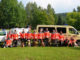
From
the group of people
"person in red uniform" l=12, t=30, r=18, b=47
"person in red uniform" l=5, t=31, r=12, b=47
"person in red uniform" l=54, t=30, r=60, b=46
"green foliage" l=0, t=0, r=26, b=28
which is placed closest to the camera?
"person in red uniform" l=5, t=31, r=12, b=47

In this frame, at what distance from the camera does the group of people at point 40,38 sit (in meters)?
16.0

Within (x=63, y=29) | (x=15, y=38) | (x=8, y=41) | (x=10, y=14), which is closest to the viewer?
(x=8, y=41)

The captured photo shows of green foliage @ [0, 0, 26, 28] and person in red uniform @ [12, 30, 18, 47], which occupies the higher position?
green foliage @ [0, 0, 26, 28]

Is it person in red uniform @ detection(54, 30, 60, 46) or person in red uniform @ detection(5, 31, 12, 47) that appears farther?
person in red uniform @ detection(54, 30, 60, 46)

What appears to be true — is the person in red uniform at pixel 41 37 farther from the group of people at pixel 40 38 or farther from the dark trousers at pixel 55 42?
the dark trousers at pixel 55 42

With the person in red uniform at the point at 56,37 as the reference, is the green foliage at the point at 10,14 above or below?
above

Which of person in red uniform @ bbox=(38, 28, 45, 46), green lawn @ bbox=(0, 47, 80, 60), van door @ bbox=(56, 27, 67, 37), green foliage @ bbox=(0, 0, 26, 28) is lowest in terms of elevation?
green lawn @ bbox=(0, 47, 80, 60)

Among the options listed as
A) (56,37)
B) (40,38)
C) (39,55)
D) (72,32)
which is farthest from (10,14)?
(39,55)

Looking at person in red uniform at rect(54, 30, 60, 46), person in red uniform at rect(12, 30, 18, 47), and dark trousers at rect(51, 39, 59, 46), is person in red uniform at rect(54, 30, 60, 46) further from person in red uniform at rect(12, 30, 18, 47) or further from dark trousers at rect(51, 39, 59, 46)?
person in red uniform at rect(12, 30, 18, 47)

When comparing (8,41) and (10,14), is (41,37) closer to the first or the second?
(8,41)

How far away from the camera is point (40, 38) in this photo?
53.7ft

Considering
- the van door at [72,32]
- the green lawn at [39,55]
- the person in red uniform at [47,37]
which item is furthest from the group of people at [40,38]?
the green lawn at [39,55]

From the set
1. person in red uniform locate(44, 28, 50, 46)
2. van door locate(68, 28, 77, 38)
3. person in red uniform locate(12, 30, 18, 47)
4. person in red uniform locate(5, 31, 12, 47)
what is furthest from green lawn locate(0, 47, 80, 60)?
person in red uniform locate(44, 28, 50, 46)

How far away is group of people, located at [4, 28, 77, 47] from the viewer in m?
16.0
